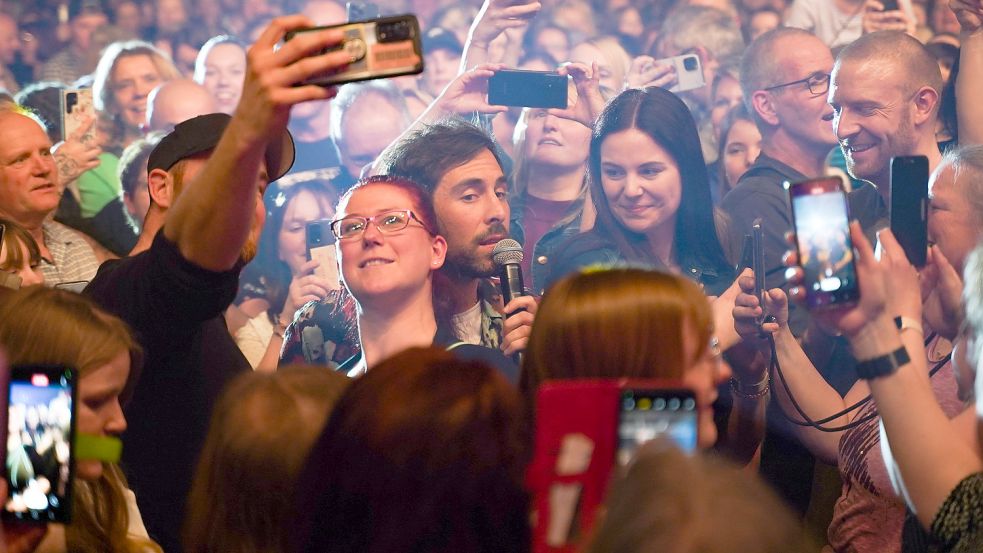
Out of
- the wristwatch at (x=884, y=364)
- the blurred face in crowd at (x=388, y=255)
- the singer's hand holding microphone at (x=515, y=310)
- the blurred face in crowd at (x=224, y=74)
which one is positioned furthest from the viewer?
the blurred face in crowd at (x=224, y=74)

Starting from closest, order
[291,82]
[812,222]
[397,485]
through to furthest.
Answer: [397,485] < [291,82] < [812,222]

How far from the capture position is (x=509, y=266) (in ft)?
11.7

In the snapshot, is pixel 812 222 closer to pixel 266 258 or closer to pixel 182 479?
pixel 182 479

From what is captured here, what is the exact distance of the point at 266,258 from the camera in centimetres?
415

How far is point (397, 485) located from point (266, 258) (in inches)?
127

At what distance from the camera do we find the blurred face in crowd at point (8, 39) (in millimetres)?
4395

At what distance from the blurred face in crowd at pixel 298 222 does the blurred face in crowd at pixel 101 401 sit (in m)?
2.32

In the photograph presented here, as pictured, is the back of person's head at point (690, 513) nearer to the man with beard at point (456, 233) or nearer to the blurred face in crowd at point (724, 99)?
the man with beard at point (456, 233)

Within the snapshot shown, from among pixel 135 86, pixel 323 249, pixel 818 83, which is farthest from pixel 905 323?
pixel 135 86

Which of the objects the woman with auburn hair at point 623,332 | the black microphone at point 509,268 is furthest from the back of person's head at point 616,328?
the black microphone at point 509,268

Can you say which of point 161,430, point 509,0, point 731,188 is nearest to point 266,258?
point 509,0

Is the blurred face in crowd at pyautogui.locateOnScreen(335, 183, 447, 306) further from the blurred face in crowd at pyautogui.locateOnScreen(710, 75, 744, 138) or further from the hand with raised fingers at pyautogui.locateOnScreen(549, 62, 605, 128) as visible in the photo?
the blurred face in crowd at pyautogui.locateOnScreen(710, 75, 744, 138)

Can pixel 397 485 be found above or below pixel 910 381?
above

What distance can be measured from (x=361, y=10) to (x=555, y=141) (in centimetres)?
86
